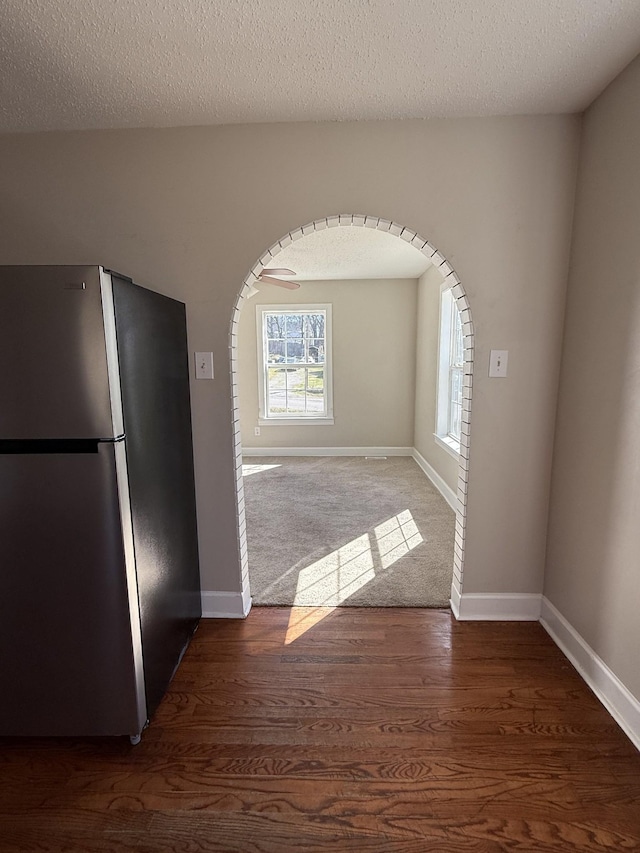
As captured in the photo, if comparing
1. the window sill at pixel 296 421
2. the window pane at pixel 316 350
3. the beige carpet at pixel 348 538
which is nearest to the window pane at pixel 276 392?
the window sill at pixel 296 421

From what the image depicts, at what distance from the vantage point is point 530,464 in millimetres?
2049

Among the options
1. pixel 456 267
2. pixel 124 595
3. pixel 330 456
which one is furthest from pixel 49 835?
pixel 330 456

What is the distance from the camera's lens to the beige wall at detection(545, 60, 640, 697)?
1514mm

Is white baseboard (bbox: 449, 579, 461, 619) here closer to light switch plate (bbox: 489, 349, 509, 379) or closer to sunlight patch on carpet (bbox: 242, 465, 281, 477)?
light switch plate (bbox: 489, 349, 509, 379)

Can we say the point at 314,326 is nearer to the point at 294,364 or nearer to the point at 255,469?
the point at 294,364

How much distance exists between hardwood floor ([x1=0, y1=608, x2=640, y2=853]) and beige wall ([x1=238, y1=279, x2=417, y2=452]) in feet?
13.6

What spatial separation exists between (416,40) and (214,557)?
2317mm

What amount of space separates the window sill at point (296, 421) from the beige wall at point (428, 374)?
131cm

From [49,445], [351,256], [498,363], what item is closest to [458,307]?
[498,363]

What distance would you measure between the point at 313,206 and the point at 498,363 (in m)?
1.16

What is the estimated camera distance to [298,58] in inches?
56.7

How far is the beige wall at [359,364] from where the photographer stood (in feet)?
18.7

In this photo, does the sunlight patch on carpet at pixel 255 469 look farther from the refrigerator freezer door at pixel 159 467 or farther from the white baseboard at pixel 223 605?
the refrigerator freezer door at pixel 159 467

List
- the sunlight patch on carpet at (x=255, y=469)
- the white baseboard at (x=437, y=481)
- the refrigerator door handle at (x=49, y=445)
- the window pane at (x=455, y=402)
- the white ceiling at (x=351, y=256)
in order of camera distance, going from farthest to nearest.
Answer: the sunlight patch on carpet at (x=255, y=469) → the window pane at (x=455, y=402) → the white baseboard at (x=437, y=481) → the white ceiling at (x=351, y=256) → the refrigerator door handle at (x=49, y=445)
